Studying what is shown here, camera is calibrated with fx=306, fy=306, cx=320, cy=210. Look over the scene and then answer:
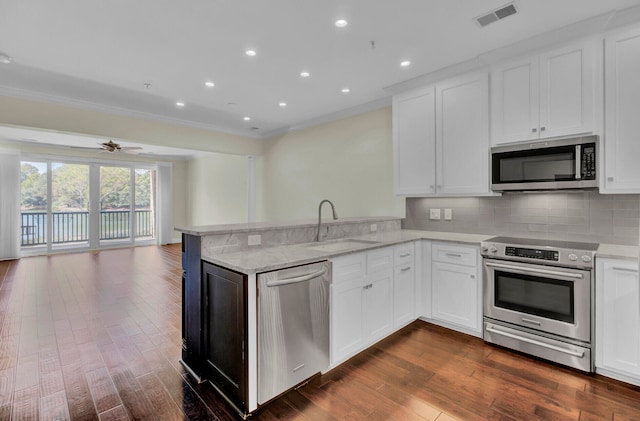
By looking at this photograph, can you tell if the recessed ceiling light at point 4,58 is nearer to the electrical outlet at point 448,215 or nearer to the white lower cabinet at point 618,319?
the electrical outlet at point 448,215

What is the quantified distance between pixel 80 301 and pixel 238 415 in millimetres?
3342

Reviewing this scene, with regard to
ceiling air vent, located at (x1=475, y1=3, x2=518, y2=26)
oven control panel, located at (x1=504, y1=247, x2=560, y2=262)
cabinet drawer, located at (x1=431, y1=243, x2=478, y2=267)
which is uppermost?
ceiling air vent, located at (x1=475, y1=3, x2=518, y2=26)

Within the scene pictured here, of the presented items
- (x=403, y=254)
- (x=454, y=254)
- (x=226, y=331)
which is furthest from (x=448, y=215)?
(x=226, y=331)

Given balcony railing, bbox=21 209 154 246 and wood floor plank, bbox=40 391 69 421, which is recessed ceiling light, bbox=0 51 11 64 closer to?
wood floor plank, bbox=40 391 69 421

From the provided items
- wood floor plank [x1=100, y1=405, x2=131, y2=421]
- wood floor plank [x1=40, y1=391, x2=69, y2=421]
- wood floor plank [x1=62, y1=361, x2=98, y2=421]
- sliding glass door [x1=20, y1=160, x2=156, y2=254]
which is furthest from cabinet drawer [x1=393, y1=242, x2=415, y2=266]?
sliding glass door [x1=20, y1=160, x2=156, y2=254]

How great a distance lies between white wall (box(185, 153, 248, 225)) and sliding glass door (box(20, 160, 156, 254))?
113 cm

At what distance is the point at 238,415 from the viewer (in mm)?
1896

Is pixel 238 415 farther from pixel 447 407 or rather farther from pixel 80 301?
pixel 80 301

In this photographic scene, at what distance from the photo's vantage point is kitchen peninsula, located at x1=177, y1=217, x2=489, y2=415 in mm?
1852

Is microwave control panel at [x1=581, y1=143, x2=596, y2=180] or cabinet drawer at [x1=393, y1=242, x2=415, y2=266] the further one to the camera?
cabinet drawer at [x1=393, y1=242, x2=415, y2=266]

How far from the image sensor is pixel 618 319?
7.22 ft

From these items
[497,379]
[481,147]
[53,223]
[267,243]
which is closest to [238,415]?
[267,243]

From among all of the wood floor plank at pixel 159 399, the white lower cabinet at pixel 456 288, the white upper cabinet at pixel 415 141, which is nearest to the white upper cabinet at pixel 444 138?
the white upper cabinet at pixel 415 141

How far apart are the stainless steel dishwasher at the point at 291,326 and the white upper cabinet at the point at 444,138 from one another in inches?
73.6
